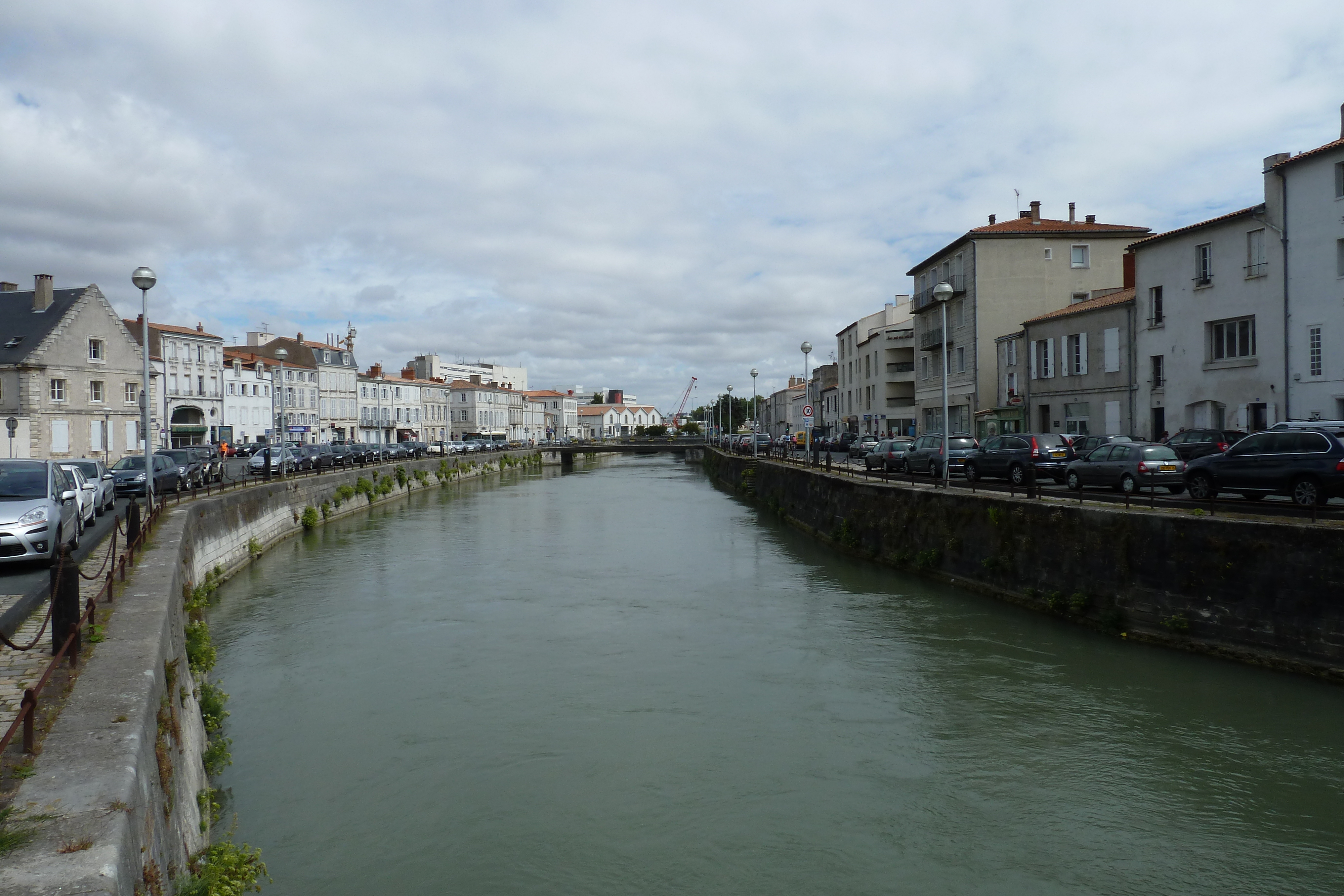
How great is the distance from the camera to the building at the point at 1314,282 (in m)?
24.4

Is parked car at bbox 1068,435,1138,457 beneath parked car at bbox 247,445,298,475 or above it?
above

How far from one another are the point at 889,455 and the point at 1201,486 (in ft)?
47.8

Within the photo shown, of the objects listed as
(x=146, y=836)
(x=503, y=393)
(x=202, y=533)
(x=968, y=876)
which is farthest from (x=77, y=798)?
(x=503, y=393)

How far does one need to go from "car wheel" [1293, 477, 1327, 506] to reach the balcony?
105 feet

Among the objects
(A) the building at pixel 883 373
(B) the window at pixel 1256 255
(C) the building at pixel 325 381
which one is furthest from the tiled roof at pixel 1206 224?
(C) the building at pixel 325 381

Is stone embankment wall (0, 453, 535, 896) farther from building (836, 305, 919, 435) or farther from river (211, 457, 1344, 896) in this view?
building (836, 305, 919, 435)

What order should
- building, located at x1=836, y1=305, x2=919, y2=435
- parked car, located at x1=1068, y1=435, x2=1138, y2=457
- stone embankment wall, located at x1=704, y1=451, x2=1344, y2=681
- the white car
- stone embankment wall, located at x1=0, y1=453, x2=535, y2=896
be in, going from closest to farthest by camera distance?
stone embankment wall, located at x1=0, y1=453, x2=535, y2=896, stone embankment wall, located at x1=704, y1=451, x2=1344, y2=681, the white car, parked car, located at x1=1068, y1=435, x2=1138, y2=457, building, located at x1=836, y1=305, x2=919, y2=435

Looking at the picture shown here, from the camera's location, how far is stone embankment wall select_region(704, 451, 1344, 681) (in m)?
11.7

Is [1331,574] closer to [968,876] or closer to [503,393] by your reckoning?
[968,876]

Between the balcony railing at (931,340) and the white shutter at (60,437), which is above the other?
the balcony railing at (931,340)

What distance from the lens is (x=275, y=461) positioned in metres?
46.3

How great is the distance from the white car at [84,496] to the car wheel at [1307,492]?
66.6ft

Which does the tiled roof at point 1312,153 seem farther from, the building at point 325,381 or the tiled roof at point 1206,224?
the building at point 325,381

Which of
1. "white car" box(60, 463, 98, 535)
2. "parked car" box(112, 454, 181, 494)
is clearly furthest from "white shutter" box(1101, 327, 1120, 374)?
"white car" box(60, 463, 98, 535)
